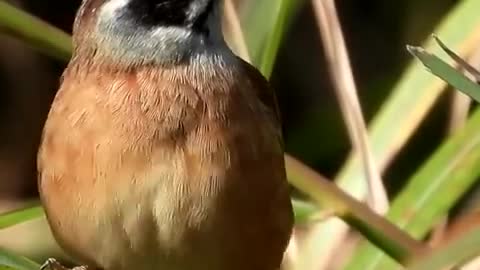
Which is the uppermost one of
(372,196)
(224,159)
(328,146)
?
(224,159)

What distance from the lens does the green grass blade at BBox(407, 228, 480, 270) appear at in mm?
1580

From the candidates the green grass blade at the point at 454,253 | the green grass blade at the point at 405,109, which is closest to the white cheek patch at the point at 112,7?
the green grass blade at the point at 405,109

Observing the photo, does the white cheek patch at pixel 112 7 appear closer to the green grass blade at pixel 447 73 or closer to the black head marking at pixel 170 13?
the black head marking at pixel 170 13

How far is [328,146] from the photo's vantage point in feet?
11.6

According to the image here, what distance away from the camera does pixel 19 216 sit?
6.93 feet

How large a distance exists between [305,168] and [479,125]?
0.84 ft

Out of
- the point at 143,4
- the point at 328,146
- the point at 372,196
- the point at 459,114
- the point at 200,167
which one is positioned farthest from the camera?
the point at 328,146

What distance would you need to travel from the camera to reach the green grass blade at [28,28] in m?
2.12

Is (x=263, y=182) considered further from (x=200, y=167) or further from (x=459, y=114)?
(x=459, y=114)

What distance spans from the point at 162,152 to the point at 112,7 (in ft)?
0.90

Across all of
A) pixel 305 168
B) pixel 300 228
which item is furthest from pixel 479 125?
pixel 300 228

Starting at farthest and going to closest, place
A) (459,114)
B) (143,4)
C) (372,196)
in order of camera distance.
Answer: (459,114), (372,196), (143,4)

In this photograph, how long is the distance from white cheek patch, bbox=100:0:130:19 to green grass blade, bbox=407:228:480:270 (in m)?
0.71

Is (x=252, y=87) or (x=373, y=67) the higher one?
(x=252, y=87)
